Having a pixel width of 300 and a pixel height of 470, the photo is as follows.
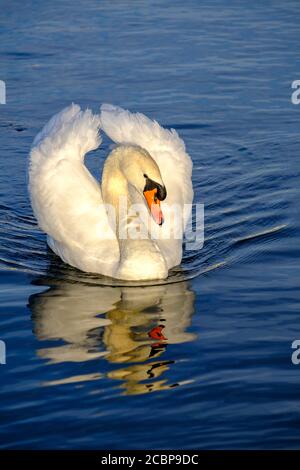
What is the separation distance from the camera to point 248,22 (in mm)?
19578

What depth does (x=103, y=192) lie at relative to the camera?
11.2m

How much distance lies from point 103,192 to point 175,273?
1123 millimetres

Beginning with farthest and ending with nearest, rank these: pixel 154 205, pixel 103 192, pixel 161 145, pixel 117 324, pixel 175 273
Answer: pixel 161 145 < pixel 103 192 < pixel 175 273 < pixel 154 205 < pixel 117 324

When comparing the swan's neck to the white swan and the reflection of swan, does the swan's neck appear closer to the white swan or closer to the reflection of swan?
the white swan

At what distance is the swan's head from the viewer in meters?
9.96

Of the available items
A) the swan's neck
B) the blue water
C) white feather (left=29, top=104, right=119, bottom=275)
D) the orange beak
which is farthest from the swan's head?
the blue water

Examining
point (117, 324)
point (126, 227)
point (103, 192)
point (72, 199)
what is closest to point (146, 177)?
point (126, 227)

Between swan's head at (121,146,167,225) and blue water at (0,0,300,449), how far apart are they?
90 centimetres

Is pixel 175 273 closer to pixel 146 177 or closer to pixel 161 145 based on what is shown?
pixel 146 177

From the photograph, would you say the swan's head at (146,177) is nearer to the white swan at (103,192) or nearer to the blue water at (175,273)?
the white swan at (103,192)

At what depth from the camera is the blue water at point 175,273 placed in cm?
777

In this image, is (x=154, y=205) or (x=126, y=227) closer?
(x=154, y=205)

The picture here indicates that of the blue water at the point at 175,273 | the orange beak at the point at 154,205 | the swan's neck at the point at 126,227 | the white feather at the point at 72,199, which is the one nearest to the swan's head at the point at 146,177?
the orange beak at the point at 154,205
